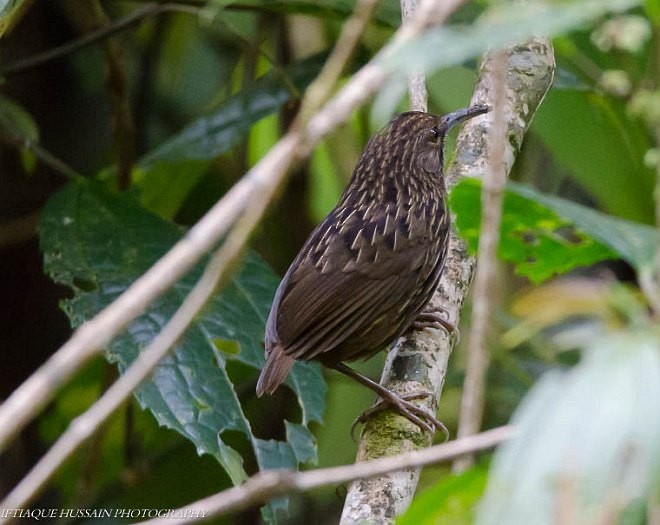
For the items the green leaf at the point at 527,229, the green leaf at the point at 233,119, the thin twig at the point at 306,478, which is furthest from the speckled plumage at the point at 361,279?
the thin twig at the point at 306,478

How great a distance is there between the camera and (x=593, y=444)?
1.15m

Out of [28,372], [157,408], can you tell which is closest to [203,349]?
[157,408]

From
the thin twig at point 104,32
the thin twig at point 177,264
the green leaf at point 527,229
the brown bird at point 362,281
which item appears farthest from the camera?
the thin twig at point 104,32

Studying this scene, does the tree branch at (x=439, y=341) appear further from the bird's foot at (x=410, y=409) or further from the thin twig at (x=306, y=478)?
the thin twig at (x=306, y=478)

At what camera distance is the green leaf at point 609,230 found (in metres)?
1.56

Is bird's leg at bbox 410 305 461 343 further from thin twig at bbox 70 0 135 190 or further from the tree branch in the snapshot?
thin twig at bbox 70 0 135 190

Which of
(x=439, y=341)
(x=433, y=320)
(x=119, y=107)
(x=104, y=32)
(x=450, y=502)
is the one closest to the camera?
(x=450, y=502)

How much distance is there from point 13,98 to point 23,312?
3.54 feet

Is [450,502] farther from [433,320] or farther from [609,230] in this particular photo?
[433,320]

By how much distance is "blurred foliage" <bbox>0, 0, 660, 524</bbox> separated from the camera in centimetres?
120

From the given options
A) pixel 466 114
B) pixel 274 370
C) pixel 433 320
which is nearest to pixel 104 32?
pixel 466 114

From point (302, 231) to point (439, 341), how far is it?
2436mm

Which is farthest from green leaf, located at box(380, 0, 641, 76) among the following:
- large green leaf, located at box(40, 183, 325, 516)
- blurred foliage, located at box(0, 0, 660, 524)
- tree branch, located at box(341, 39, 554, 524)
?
large green leaf, located at box(40, 183, 325, 516)

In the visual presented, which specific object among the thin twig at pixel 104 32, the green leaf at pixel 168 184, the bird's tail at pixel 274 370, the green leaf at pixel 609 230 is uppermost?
the thin twig at pixel 104 32
